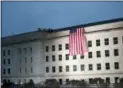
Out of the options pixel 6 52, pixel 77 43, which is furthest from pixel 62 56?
pixel 6 52

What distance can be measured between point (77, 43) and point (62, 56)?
7.48 metres

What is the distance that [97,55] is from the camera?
42.9 meters

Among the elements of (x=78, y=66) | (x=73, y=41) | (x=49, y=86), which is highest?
(x=73, y=41)

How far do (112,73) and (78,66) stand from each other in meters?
5.90

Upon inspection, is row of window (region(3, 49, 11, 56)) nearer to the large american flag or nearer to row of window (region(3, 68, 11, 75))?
row of window (region(3, 68, 11, 75))

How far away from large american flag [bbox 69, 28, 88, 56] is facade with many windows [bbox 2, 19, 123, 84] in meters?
2.11

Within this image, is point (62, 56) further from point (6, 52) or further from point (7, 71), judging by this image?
point (7, 71)

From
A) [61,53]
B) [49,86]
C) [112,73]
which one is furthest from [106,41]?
[49,86]

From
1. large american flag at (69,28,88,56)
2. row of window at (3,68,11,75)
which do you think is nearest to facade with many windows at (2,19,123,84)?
row of window at (3,68,11,75)

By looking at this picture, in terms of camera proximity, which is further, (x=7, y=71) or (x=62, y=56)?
(x=7, y=71)

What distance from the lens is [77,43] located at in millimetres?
40219

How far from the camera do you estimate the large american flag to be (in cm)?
4034

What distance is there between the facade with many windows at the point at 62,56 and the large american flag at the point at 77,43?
6.93 feet

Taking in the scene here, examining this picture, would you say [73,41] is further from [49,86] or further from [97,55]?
[49,86]
